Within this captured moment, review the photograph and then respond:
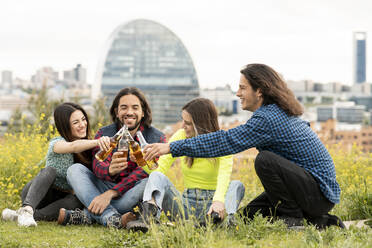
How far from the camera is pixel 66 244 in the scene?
3.09 m

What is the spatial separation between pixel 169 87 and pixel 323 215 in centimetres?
8298

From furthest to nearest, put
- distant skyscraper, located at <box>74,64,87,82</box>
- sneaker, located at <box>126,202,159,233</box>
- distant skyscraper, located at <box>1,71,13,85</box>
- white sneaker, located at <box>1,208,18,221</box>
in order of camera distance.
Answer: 1. distant skyscraper, located at <box>74,64,87,82</box>
2. distant skyscraper, located at <box>1,71,13,85</box>
3. white sneaker, located at <box>1,208,18,221</box>
4. sneaker, located at <box>126,202,159,233</box>

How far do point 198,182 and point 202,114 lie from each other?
1.66ft

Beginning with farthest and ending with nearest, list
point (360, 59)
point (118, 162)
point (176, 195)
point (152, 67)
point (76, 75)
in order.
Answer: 1. point (360, 59)
2. point (76, 75)
3. point (152, 67)
4. point (118, 162)
5. point (176, 195)

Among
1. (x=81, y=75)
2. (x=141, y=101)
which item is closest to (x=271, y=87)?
(x=141, y=101)

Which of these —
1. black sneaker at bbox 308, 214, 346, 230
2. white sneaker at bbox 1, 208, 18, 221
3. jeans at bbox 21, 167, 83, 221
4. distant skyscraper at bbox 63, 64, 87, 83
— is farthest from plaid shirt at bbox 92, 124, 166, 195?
distant skyscraper at bbox 63, 64, 87, 83

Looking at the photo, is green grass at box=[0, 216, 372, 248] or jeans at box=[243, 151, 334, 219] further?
jeans at box=[243, 151, 334, 219]

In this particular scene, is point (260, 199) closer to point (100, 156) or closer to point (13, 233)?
point (100, 156)

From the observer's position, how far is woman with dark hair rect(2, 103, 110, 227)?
152 inches

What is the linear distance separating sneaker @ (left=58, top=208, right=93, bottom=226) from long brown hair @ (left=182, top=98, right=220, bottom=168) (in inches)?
41.7

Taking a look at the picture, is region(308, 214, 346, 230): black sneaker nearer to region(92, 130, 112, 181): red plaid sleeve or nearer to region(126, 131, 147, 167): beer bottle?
region(126, 131, 147, 167): beer bottle

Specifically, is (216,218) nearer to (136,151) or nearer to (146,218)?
(146,218)

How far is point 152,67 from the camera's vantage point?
286ft

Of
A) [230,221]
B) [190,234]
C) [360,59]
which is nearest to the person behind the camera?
[190,234]
